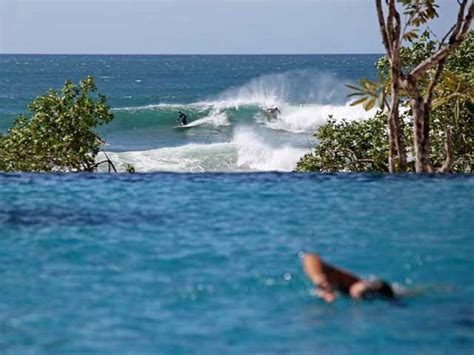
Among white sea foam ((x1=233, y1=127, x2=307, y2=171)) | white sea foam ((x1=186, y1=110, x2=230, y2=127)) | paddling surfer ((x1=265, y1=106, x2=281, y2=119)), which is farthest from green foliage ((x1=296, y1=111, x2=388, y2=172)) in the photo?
paddling surfer ((x1=265, y1=106, x2=281, y2=119))

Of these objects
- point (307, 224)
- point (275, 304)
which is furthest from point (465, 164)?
point (275, 304)

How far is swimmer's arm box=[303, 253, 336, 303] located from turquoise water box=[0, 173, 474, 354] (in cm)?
9

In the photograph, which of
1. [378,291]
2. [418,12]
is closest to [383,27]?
[418,12]

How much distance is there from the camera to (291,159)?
27125 millimetres

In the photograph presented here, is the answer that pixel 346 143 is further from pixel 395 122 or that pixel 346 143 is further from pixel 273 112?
pixel 273 112

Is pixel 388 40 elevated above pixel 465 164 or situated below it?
above

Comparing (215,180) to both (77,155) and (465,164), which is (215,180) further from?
(465,164)

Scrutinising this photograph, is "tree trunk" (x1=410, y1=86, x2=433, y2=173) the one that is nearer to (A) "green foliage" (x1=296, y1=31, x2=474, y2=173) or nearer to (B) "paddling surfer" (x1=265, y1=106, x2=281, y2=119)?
(A) "green foliage" (x1=296, y1=31, x2=474, y2=173)

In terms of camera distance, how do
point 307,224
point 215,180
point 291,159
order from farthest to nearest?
1. point 291,159
2. point 215,180
3. point 307,224

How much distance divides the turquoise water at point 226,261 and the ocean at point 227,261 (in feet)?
0.04

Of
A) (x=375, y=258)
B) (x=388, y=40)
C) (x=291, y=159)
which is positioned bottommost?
(x=291, y=159)

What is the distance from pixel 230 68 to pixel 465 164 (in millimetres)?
66902

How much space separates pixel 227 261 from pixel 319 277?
96 centimetres

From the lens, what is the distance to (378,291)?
17.7ft
